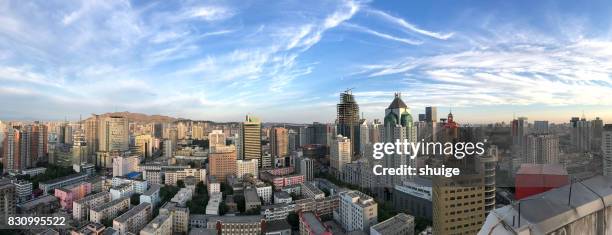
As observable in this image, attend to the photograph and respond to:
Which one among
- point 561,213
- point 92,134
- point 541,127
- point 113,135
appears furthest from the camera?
point 113,135

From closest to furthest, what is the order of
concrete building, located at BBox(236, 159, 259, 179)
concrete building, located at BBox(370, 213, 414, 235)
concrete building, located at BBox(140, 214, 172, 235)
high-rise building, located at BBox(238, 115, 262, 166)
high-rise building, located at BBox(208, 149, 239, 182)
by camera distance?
1. concrete building, located at BBox(370, 213, 414, 235)
2. concrete building, located at BBox(140, 214, 172, 235)
3. high-rise building, located at BBox(208, 149, 239, 182)
4. concrete building, located at BBox(236, 159, 259, 179)
5. high-rise building, located at BBox(238, 115, 262, 166)

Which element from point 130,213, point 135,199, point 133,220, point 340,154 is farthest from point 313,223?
point 340,154

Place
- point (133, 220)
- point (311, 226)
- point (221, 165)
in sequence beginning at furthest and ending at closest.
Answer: point (221, 165), point (133, 220), point (311, 226)

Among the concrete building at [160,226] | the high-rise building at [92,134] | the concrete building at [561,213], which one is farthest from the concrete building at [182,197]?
the concrete building at [561,213]

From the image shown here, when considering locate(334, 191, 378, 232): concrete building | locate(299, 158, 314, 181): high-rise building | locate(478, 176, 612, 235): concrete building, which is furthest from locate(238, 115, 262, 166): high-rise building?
locate(478, 176, 612, 235): concrete building

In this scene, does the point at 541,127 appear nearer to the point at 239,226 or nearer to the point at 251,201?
the point at 239,226

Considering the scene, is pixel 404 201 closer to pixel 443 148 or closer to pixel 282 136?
pixel 443 148

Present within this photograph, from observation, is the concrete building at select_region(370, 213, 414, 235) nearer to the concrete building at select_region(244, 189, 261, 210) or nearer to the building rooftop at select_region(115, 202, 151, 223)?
the concrete building at select_region(244, 189, 261, 210)
